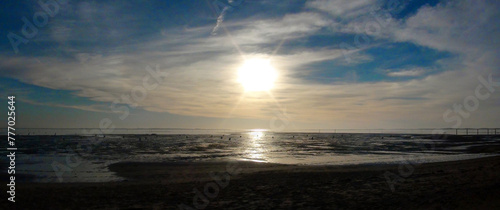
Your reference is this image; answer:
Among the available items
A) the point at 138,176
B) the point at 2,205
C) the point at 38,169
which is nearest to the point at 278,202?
the point at 2,205

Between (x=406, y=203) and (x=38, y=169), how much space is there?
27.9 meters

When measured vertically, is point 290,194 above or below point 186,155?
above

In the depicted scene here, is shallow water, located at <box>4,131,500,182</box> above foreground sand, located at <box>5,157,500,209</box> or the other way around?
the other way around

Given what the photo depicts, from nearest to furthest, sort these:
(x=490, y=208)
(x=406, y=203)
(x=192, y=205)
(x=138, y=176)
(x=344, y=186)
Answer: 1. (x=490, y=208)
2. (x=406, y=203)
3. (x=192, y=205)
4. (x=344, y=186)
5. (x=138, y=176)

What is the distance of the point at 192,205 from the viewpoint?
1357 cm

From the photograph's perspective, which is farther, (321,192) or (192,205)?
(321,192)

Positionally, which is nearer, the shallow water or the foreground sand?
the foreground sand

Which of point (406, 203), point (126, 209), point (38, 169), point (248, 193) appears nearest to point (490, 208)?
point (406, 203)

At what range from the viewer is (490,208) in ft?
35.3

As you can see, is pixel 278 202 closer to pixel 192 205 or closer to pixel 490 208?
pixel 192 205

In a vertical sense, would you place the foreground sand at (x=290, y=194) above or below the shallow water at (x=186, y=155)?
above

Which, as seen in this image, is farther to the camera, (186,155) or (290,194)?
(186,155)

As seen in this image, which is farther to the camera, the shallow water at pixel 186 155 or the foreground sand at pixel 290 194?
the shallow water at pixel 186 155

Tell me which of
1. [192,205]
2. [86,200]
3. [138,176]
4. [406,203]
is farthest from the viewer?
[138,176]
